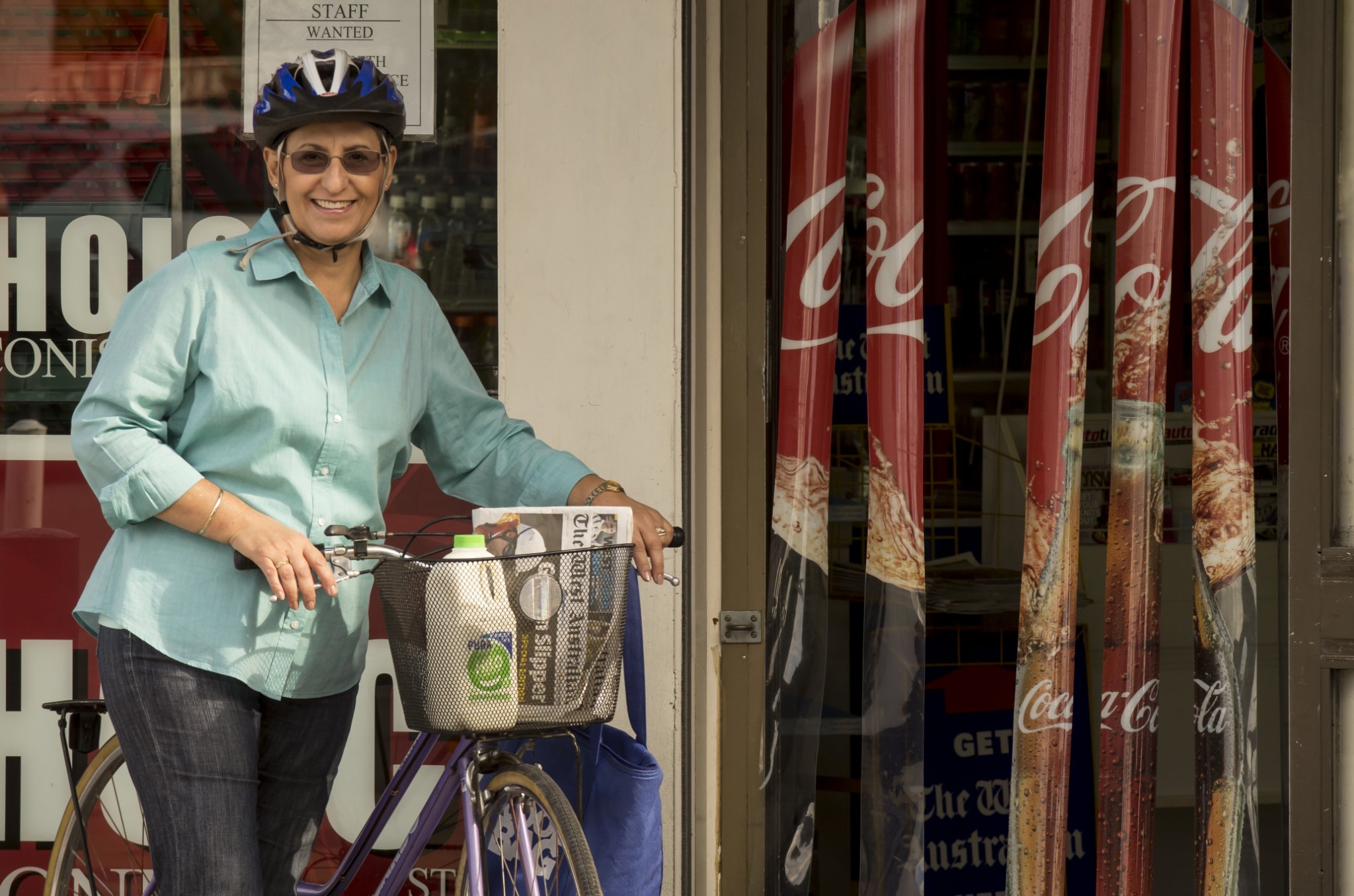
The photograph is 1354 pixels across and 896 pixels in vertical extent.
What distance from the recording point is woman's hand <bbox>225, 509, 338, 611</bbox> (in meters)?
2.00

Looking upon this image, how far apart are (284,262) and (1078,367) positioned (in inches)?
75.5

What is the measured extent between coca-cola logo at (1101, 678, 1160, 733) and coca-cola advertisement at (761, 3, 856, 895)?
0.72 metres

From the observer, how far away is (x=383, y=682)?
335 centimetres

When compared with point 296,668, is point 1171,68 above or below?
above

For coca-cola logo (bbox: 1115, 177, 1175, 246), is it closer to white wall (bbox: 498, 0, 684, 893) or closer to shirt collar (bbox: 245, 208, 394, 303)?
white wall (bbox: 498, 0, 684, 893)

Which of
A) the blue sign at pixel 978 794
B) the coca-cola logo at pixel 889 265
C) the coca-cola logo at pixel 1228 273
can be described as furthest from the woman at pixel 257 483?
the blue sign at pixel 978 794

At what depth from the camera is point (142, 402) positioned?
2.11 meters

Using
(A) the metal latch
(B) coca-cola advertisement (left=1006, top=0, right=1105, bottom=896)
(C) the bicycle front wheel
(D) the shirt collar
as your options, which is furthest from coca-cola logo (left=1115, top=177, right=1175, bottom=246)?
(C) the bicycle front wheel

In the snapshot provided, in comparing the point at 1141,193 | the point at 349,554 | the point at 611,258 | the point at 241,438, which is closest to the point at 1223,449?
the point at 1141,193

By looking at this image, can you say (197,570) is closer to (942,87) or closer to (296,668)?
(296,668)

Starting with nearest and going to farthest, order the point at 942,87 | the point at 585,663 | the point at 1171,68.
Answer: the point at 585,663 → the point at 1171,68 → the point at 942,87

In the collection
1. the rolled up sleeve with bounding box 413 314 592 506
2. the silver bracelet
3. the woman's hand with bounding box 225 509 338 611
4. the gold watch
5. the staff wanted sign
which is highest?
the staff wanted sign

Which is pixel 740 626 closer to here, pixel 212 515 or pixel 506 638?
pixel 506 638

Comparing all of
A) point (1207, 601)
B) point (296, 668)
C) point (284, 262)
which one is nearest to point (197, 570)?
point (296, 668)
